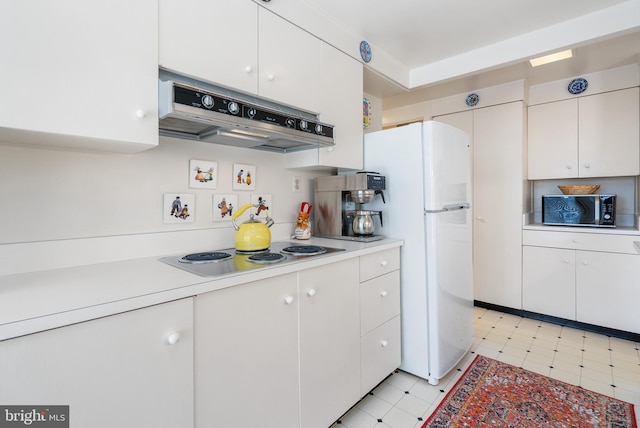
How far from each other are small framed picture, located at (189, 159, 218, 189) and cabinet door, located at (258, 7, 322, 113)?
49cm

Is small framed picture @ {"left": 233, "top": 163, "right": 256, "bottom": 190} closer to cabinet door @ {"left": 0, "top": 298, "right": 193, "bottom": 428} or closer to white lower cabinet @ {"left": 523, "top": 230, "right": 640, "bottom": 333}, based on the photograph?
cabinet door @ {"left": 0, "top": 298, "right": 193, "bottom": 428}

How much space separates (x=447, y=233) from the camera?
2.00m

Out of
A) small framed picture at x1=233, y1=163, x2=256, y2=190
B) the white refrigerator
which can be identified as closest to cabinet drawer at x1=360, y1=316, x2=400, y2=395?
the white refrigerator

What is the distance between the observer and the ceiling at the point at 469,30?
184 centimetres

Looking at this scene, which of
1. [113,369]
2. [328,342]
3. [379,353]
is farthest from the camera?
[379,353]

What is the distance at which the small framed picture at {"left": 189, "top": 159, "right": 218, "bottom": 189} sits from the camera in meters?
1.62

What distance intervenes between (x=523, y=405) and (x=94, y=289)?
220 cm

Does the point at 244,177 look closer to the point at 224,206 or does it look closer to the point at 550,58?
the point at 224,206

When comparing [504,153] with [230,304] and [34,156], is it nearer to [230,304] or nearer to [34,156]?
[230,304]

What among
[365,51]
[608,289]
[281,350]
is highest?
[365,51]

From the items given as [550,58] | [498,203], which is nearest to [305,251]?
[498,203]

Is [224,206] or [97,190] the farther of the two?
[224,206]

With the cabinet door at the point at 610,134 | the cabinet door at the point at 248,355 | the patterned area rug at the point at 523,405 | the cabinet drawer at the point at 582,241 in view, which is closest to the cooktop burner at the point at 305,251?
the cabinet door at the point at 248,355

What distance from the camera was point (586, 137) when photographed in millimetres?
2895
